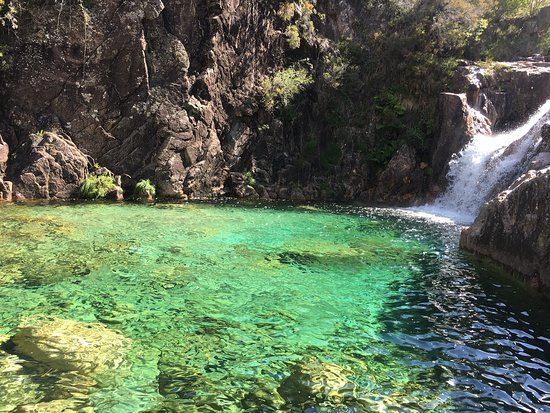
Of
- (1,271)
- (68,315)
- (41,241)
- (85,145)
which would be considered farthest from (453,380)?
(85,145)

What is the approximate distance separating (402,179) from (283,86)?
335 inches

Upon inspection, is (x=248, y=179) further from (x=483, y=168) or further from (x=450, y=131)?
(x=483, y=168)

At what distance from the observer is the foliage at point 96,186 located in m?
19.0

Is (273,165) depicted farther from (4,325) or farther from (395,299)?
(4,325)

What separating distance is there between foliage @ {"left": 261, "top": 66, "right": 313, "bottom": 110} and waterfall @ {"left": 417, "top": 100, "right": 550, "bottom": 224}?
9.47 m

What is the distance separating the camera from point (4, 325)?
618 cm

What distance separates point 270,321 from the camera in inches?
273

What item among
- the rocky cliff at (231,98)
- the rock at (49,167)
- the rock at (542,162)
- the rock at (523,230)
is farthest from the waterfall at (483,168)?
the rock at (49,167)

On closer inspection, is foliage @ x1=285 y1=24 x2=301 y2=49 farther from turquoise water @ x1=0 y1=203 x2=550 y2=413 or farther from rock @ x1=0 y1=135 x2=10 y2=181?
turquoise water @ x1=0 y1=203 x2=550 y2=413

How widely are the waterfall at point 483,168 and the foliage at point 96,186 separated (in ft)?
49.3

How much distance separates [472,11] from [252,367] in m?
29.2

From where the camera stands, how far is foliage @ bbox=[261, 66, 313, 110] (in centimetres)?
2448

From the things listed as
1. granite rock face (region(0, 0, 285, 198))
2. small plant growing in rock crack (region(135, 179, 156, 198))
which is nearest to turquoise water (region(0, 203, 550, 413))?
small plant growing in rock crack (region(135, 179, 156, 198))

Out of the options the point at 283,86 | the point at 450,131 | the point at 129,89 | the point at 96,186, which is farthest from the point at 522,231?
the point at 129,89
